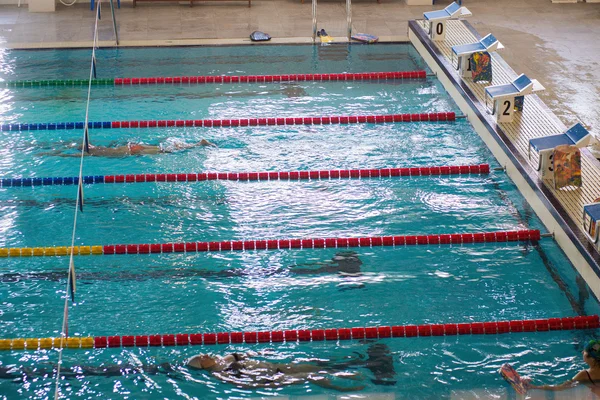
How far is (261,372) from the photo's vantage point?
450cm

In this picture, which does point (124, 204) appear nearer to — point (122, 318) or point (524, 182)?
point (122, 318)

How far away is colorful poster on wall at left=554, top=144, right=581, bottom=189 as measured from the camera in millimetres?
5863

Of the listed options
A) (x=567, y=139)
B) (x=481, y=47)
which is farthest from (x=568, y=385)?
(x=481, y=47)

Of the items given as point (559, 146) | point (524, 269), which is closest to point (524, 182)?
point (559, 146)

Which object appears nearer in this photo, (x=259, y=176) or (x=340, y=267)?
(x=340, y=267)

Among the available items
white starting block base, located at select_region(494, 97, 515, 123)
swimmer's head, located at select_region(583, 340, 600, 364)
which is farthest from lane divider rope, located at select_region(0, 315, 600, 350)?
white starting block base, located at select_region(494, 97, 515, 123)

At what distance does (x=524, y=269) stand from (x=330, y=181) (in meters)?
1.89

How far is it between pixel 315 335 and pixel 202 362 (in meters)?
0.72

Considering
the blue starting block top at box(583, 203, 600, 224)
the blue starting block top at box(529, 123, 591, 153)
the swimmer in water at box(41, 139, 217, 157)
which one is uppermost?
the blue starting block top at box(529, 123, 591, 153)

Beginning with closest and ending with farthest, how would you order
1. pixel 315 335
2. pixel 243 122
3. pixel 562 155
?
1. pixel 315 335
2. pixel 562 155
3. pixel 243 122

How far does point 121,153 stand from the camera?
7297 millimetres

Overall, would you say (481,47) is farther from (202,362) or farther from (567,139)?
(202,362)

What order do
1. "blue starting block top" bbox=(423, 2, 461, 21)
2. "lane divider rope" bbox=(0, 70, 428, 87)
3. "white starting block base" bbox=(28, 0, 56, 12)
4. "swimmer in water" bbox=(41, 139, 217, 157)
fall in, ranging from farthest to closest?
"white starting block base" bbox=(28, 0, 56, 12), "blue starting block top" bbox=(423, 2, 461, 21), "lane divider rope" bbox=(0, 70, 428, 87), "swimmer in water" bbox=(41, 139, 217, 157)

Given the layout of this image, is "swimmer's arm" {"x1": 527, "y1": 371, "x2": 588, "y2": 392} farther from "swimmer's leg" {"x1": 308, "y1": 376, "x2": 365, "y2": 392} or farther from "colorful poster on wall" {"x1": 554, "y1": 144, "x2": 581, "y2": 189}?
"colorful poster on wall" {"x1": 554, "y1": 144, "x2": 581, "y2": 189}
